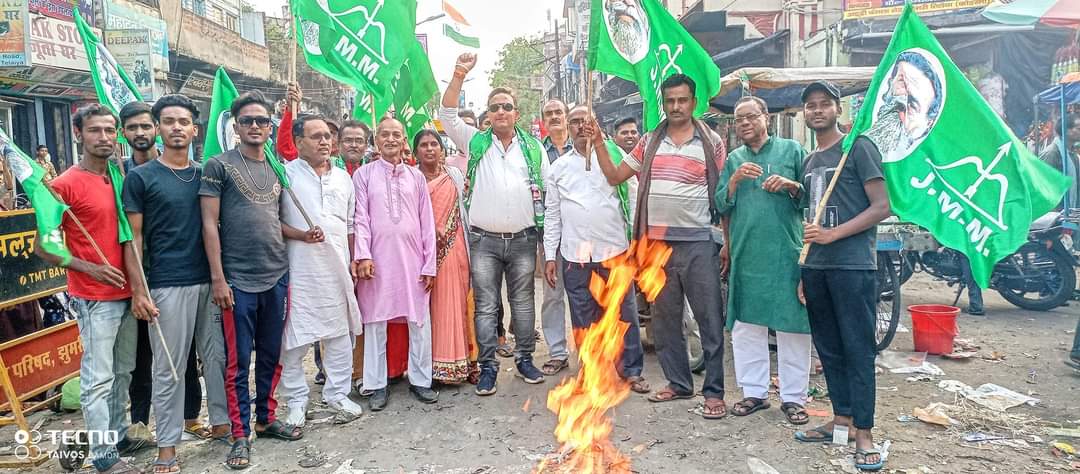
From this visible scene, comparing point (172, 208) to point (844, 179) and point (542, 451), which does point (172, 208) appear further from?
point (844, 179)

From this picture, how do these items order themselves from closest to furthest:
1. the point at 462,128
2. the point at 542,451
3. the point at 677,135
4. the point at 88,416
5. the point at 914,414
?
the point at 88,416 < the point at 542,451 < the point at 914,414 < the point at 677,135 < the point at 462,128

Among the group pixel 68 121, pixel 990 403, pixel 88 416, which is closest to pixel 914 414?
pixel 990 403

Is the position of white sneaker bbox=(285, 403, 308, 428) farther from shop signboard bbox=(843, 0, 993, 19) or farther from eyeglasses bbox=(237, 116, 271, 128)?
shop signboard bbox=(843, 0, 993, 19)

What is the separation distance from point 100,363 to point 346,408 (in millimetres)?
1467

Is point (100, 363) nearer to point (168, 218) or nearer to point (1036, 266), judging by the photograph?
point (168, 218)

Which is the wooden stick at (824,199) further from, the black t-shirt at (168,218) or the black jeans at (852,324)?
the black t-shirt at (168,218)

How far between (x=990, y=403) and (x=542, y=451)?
293cm

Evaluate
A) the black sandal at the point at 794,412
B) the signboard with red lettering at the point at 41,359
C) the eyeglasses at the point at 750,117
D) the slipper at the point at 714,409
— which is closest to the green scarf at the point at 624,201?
the eyeglasses at the point at 750,117

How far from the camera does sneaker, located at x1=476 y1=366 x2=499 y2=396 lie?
4855mm

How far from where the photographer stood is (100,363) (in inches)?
140

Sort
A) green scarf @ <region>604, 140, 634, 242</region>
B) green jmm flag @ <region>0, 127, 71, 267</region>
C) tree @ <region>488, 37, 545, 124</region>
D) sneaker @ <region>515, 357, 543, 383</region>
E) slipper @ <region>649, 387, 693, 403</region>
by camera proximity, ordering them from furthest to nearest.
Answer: tree @ <region>488, 37, 545, 124</region>, sneaker @ <region>515, 357, 543, 383</region>, green scarf @ <region>604, 140, 634, 242</region>, slipper @ <region>649, 387, 693, 403</region>, green jmm flag @ <region>0, 127, 71, 267</region>

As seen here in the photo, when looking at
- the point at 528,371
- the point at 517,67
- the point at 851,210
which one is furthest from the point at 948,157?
the point at 517,67

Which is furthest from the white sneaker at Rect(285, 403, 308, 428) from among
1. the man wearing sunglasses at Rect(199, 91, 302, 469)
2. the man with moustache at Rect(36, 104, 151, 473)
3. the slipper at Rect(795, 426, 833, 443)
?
the slipper at Rect(795, 426, 833, 443)

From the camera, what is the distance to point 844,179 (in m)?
3.57
